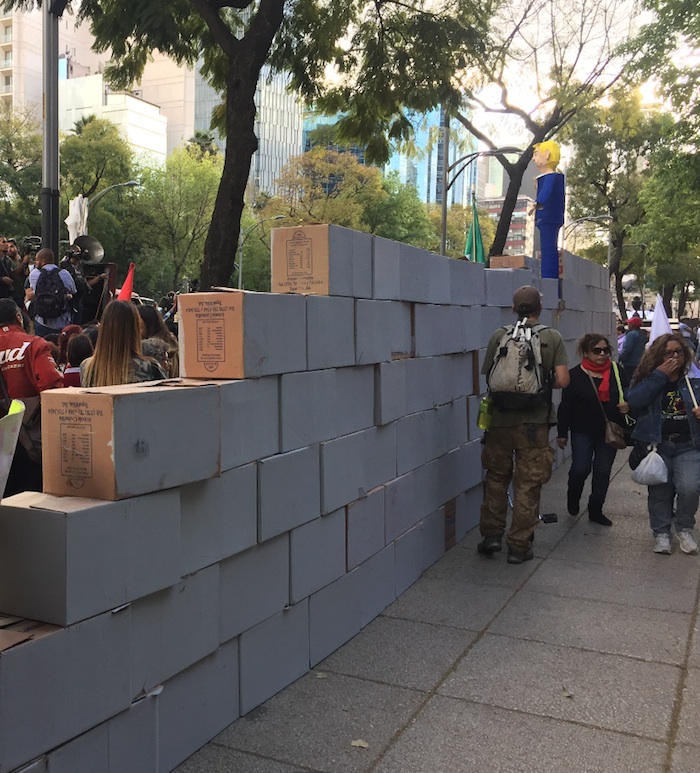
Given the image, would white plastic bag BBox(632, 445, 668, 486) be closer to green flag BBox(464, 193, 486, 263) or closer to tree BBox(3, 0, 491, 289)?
tree BBox(3, 0, 491, 289)

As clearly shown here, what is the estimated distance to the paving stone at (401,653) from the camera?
4.23m

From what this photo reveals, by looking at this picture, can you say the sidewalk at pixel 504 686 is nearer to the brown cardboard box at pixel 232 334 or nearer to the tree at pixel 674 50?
the brown cardboard box at pixel 232 334

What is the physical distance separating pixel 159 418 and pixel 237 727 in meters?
1.48

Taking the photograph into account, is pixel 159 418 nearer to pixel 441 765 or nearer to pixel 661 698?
pixel 441 765

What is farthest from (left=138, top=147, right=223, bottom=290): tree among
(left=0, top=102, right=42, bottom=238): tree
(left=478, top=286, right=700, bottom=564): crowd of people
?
(left=478, top=286, right=700, bottom=564): crowd of people

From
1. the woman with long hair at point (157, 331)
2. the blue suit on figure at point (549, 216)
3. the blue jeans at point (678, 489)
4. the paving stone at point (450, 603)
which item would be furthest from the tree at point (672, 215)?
the woman with long hair at point (157, 331)

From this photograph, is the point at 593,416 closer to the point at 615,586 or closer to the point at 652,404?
the point at 652,404

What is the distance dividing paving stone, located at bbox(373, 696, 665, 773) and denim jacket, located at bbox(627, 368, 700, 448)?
3.37m

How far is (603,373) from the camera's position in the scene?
24.8 feet

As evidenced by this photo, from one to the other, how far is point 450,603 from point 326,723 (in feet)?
5.88

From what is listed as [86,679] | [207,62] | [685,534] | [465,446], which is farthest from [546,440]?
[207,62]

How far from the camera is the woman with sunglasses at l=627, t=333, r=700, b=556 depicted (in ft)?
21.2

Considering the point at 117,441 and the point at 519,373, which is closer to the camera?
the point at 117,441

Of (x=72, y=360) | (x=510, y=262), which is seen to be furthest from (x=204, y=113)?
(x=72, y=360)
